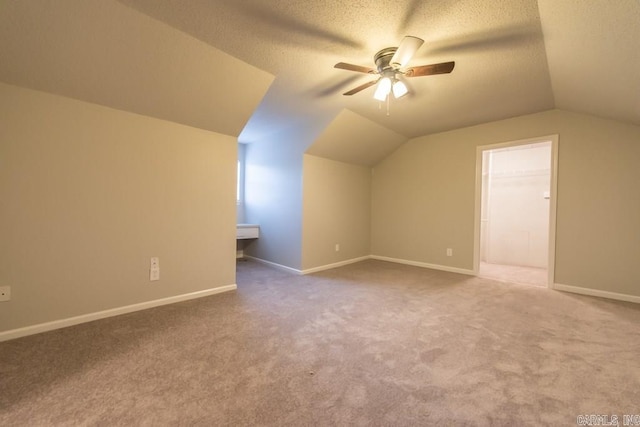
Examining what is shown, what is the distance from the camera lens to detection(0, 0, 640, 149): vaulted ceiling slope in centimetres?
160

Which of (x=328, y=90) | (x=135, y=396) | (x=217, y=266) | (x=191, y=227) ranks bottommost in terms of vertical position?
(x=135, y=396)

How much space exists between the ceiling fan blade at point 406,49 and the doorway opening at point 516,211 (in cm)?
334

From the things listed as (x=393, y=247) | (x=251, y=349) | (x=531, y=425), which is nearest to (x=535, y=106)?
(x=393, y=247)

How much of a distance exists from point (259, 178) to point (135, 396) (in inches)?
151

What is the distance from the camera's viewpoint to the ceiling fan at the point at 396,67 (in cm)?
175

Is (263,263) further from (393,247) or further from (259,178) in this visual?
(393,247)

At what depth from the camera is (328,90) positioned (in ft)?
9.22

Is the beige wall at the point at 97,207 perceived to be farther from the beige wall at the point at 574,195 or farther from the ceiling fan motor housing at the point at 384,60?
the beige wall at the point at 574,195

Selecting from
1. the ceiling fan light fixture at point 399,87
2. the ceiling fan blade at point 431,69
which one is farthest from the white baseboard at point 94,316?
the ceiling fan blade at point 431,69

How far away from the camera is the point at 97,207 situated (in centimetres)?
230

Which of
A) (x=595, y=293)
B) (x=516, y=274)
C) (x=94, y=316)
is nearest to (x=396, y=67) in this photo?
(x=94, y=316)

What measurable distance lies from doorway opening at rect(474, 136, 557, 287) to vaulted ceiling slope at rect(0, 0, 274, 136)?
171 inches

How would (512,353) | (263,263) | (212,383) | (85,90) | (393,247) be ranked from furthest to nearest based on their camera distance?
(393,247)
(263,263)
(85,90)
(512,353)
(212,383)

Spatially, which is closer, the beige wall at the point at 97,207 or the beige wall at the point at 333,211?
the beige wall at the point at 97,207
